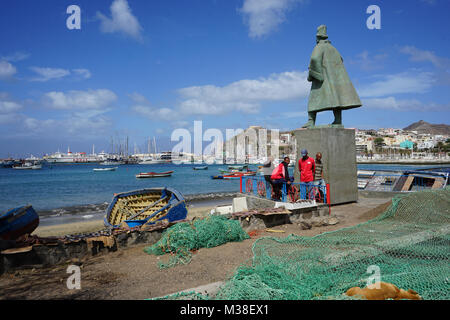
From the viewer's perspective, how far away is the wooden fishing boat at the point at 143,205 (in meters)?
11.4

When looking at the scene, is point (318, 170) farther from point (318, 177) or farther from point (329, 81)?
point (329, 81)

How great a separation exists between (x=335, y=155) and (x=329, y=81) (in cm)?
260

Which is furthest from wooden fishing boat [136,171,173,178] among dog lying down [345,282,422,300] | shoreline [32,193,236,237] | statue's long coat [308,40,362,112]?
dog lying down [345,282,422,300]

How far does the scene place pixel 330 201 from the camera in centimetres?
959

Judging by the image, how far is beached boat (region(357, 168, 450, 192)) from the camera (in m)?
12.0

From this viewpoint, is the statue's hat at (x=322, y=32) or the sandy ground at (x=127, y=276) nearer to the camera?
the sandy ground at (x=127, y=276)

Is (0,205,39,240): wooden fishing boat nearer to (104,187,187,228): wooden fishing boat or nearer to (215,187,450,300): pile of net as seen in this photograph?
(104,187,187,228): wooden fishing boat

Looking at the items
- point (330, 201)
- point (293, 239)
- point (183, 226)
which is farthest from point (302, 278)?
point (330, 201)

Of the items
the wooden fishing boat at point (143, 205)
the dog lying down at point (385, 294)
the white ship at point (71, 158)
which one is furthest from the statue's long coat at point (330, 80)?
the white ship at point (71, 158)

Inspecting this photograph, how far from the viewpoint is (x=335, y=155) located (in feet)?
31.9

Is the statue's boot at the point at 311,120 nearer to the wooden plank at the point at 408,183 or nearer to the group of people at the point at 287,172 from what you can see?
the group of people at the point at 287,172

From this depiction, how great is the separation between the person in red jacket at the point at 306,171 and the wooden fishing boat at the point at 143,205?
4882mm
